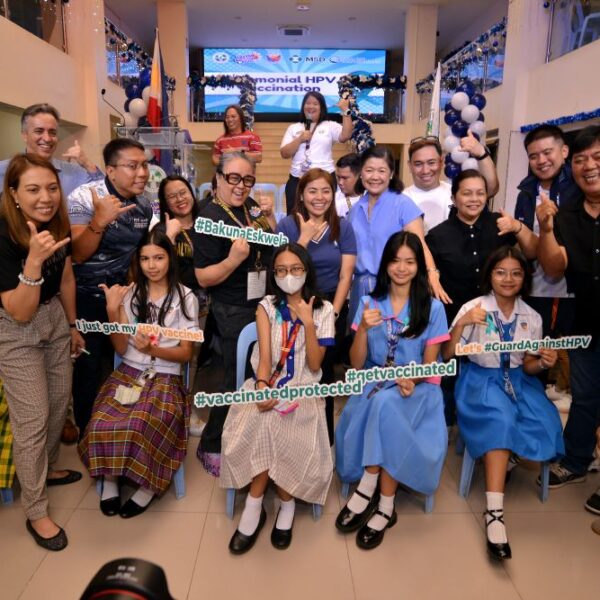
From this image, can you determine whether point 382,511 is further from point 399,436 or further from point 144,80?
point 144,80

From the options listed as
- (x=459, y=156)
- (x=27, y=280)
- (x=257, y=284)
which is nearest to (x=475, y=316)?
(x=257, y=284)

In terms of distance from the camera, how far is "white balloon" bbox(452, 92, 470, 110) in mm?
5160

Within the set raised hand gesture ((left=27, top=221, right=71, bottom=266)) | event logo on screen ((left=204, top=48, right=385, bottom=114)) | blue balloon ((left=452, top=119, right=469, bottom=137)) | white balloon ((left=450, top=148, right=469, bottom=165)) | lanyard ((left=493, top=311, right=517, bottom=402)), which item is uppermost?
event logo on screen ((left=204, top=48, right=385, bottom=114))

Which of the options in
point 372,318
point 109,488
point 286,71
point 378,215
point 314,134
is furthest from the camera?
point 286,71

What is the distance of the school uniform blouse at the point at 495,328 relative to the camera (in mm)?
2383

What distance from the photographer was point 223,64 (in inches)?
496

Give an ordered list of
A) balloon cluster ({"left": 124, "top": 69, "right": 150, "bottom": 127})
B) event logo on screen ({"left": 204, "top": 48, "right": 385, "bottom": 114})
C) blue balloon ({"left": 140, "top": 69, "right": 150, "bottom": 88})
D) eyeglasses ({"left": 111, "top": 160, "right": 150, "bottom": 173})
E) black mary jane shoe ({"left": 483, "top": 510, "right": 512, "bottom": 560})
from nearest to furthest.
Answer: black mary jane shoe ({"left": 483, "top": 510, "right": 512, "bottom": 560}) → eyeglasses ({"left": 111, "top": 160, "right": 150, "bottom": 173}) → balloon cluster ({"left": 124, "top": 69, "right": 150, "bottom": 127}) → blue balloon ({"left": 140, "top": 69, "right": 150, "bottom": 88}) → event logo on screen ({"left": 204, "top": 48, "right": 385, "bottom": 114})

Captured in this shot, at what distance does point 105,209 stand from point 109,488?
1223 millimetres

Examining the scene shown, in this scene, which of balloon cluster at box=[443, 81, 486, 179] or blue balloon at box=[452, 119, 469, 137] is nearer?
balloon cluster at box=[443, 81, 486, 179]

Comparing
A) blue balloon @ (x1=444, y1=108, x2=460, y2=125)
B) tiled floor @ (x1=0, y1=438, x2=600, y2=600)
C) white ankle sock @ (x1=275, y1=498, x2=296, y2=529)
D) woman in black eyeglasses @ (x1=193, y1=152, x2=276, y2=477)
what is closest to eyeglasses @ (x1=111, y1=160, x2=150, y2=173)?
woman in black eyeglasses @ (x1=193, y1=152, x2=276, y2=477)

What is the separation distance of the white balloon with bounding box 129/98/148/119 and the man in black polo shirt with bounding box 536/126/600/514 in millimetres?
4126

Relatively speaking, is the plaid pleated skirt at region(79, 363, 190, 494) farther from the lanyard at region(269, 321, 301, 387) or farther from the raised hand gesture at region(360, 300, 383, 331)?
the raised hand gesture at region(360, 300, 383, 331)

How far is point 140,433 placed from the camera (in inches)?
85.8

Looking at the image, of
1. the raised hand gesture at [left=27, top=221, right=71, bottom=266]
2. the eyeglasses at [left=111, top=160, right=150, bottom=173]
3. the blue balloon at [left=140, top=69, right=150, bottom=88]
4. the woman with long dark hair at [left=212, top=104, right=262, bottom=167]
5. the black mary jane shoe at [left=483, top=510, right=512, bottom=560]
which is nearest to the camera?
the raised hand gesture at [left=27, top=221, right=71, bottom=266]
